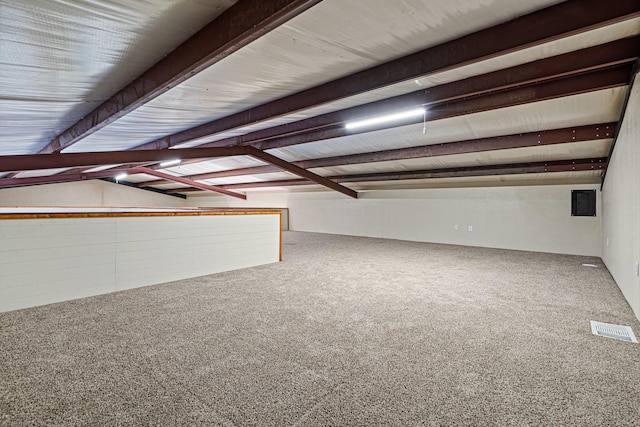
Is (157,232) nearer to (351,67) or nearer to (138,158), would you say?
(138,158)

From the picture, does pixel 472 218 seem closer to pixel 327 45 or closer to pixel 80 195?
pixel 327 45

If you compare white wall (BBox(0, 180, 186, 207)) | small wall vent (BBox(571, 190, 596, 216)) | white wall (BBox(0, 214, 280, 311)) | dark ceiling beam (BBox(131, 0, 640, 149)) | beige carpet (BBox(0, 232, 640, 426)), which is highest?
dark ceiling beam (BBox(131, 0, 640, 149))

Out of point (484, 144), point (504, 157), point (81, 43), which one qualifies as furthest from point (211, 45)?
point (504, 157)

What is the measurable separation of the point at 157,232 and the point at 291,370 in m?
2.85

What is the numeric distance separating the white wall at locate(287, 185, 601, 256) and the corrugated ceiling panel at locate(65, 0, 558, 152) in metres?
5.73

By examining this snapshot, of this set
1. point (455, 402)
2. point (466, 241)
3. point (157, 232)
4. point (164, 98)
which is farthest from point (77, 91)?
point (466, 241)

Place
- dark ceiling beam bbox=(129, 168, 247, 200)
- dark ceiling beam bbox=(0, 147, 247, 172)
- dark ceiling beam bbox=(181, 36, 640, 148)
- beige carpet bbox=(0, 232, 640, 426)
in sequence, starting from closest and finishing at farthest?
beige carpet bbox=(0, 232, 640, 426) → dark ceiling beam bbox=(181, 36, 640, 148) → dark ceiling beam bbox=(0, 147, 247, 172) → dark ceiling beam bbox=(129, 168, 247, 200)

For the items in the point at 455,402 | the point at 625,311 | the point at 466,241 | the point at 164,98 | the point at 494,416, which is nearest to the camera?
the point at 494,416

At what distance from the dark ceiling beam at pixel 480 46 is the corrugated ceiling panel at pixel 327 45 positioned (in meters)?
0.08

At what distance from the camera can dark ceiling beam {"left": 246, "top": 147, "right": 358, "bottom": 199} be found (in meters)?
6.40

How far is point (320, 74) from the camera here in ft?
10.1

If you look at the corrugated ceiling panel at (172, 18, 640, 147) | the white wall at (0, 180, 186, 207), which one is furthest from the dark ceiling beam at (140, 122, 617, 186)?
the white wall at (0, 180, 186, 207)

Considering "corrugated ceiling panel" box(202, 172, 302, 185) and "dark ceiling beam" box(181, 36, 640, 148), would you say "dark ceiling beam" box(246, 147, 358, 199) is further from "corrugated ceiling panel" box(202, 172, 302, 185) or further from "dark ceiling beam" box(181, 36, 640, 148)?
"dark ceiling beam" box(181, 36, 640, 148)

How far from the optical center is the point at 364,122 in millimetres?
4246
